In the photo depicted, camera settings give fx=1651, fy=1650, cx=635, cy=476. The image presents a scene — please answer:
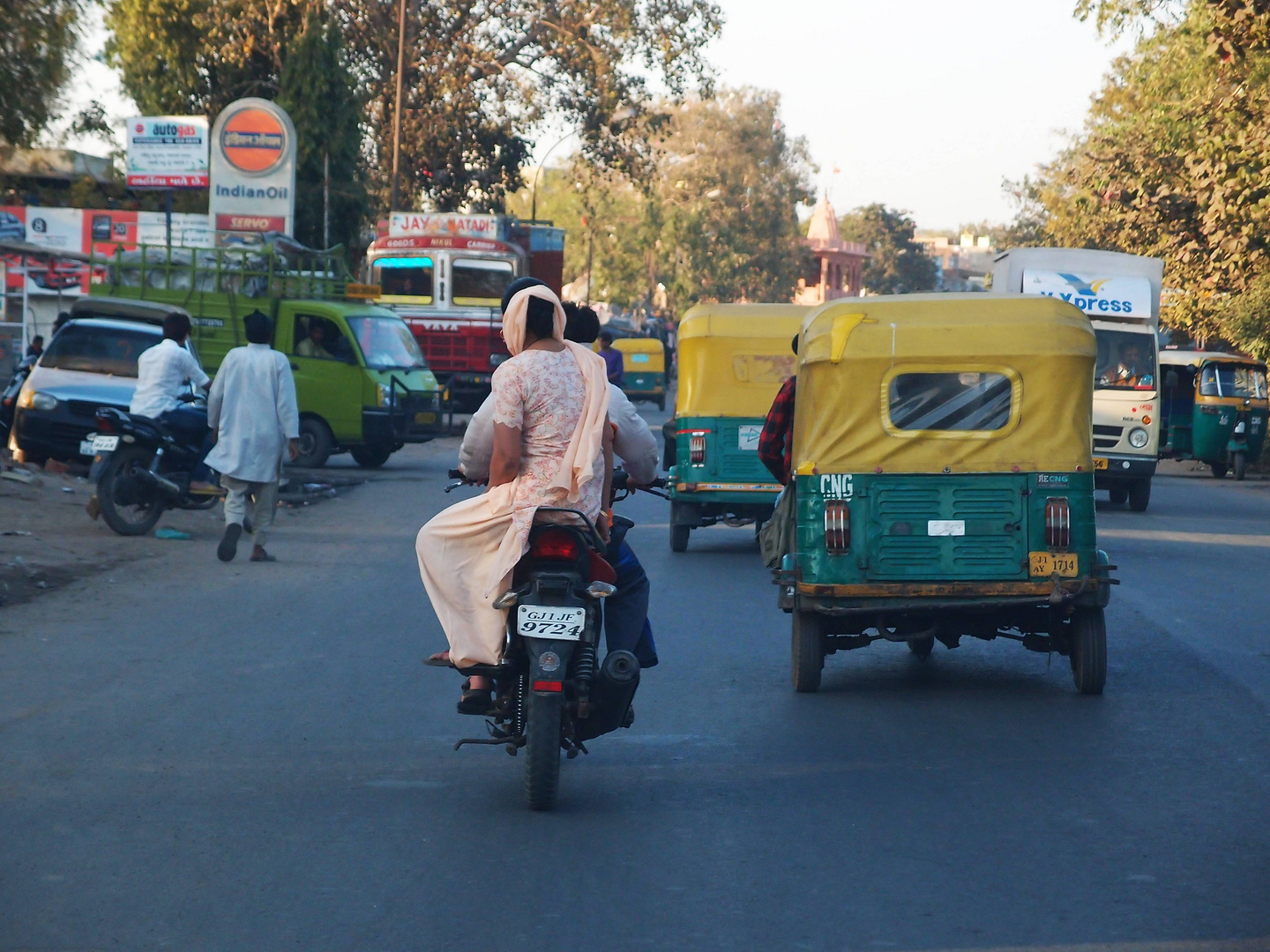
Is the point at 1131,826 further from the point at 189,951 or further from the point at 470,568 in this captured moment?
the point at 189,951

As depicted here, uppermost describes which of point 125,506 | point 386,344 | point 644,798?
point 386,344

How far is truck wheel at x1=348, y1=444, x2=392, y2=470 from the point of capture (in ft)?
74.7

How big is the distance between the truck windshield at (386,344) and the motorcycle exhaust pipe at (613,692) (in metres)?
16.6

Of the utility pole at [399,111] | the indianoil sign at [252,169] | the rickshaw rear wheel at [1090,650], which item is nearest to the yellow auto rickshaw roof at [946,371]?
the rickshaw rear wheel at [1090,650]

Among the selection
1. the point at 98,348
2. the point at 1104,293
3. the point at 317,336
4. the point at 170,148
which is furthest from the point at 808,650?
the point at 170,148

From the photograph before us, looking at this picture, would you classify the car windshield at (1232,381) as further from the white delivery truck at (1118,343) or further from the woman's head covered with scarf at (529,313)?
the woman's head covered with scarf at (529,313)

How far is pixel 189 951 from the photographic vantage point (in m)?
4.21

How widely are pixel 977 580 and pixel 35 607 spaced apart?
5.84 metres

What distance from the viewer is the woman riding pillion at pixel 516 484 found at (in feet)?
18.8

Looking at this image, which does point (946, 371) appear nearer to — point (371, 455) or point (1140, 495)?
point (1140, 495)

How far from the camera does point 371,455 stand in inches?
902

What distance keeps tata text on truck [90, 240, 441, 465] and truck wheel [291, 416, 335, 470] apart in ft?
0.04

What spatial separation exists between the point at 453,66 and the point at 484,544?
130ft

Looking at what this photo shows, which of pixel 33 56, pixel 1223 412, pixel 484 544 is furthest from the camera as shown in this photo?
pixel 1223 412
